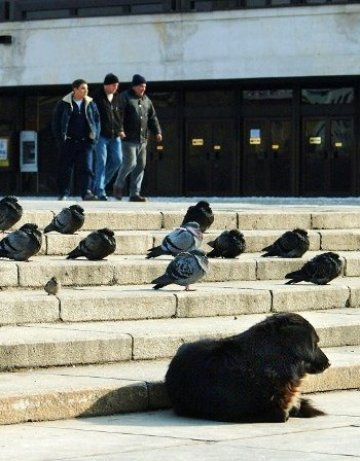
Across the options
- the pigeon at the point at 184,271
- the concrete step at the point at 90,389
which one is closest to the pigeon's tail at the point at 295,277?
the pigeon at the point at 184,271

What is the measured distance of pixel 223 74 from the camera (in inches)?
1647

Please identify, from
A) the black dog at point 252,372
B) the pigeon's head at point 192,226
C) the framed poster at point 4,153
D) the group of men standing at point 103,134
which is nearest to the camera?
the black dog at point 252,372

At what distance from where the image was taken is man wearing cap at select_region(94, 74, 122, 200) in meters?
23.5

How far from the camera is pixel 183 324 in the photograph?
38.4ft

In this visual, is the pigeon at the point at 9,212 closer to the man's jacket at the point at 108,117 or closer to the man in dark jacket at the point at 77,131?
the man in dark jacket at the point at 77,131

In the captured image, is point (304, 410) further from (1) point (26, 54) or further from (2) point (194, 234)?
(1) point (26, 54)

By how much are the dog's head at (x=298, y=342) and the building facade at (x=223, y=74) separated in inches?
1250

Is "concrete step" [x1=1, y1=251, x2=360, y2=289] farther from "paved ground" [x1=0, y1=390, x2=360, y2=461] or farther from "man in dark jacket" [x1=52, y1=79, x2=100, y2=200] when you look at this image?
"man in dark jacket" [x1=52, y1=79, x2=100, y2=200]

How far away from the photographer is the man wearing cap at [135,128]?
23.7 metres

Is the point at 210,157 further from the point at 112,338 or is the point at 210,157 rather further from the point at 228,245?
the point at 112,338

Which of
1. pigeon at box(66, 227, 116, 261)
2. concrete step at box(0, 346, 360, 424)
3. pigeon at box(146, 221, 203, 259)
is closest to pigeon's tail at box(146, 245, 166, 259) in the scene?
pigeon at box(146, 221, 203, 259)

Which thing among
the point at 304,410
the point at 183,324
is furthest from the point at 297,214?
the point at 304,410

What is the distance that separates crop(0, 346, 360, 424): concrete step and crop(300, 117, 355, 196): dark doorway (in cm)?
3156

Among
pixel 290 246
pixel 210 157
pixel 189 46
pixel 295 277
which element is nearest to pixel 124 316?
pixel 295 277
